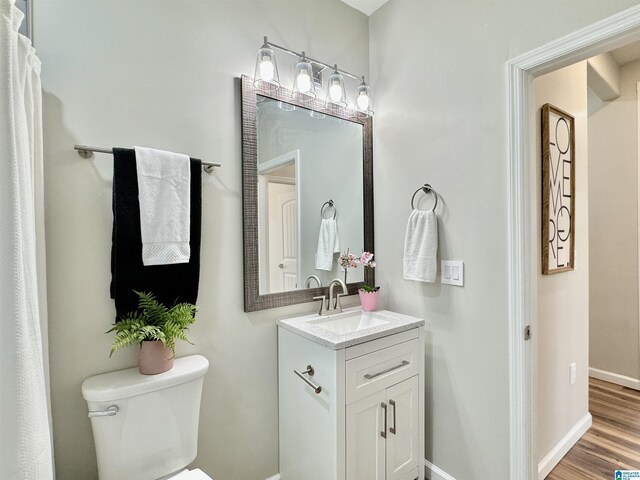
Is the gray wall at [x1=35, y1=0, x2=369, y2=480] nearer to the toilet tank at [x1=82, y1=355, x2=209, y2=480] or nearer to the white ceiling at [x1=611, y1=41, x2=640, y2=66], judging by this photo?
the toilet tank at [x1=82, y1=355, x2=209, y2=480]

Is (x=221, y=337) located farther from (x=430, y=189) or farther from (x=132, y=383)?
(x=430, y=189)

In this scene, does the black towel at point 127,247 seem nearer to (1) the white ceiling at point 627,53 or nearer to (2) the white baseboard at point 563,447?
(2) the white baseboard at point 563,447

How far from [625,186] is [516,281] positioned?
2338 millimetres

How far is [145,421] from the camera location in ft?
3.82

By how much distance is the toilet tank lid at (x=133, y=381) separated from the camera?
3.65 ft

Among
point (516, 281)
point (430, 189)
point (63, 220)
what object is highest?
point (430, 189)

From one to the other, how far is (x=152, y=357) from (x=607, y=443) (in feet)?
8.94

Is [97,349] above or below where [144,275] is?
below

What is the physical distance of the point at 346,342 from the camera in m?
1.34

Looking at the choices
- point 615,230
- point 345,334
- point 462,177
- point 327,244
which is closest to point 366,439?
point 345,334

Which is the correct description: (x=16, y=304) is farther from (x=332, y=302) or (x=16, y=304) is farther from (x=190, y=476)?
(x=332, y=302)

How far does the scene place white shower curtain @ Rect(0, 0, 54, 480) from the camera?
688 mm

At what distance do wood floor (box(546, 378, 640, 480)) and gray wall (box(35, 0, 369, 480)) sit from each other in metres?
1.72

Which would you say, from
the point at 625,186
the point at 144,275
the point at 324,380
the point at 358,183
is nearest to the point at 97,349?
the point at 144,275
